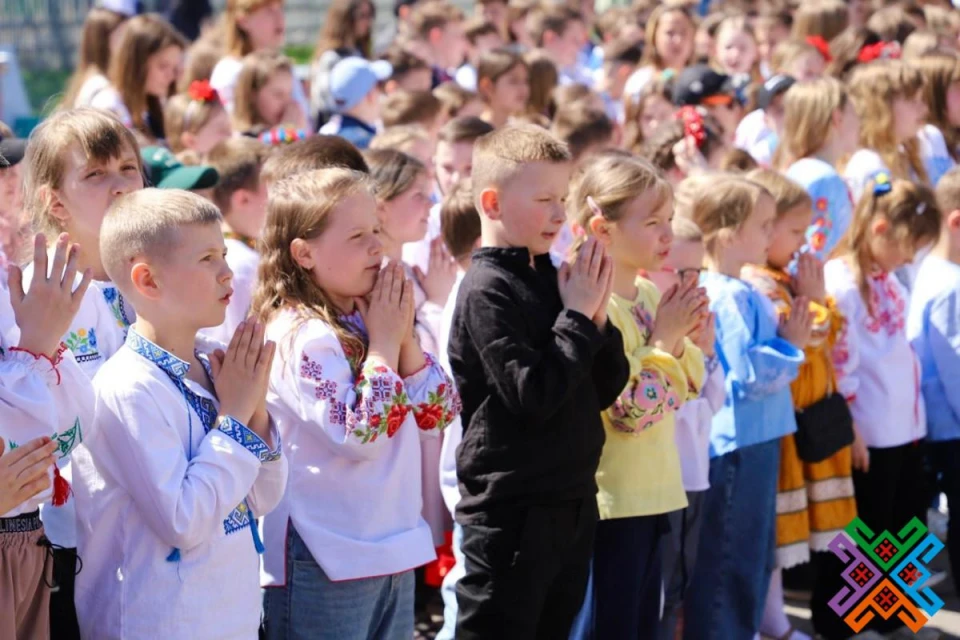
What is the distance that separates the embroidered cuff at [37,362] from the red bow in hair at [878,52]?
7.22 meters

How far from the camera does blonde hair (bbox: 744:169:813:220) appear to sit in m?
5.09

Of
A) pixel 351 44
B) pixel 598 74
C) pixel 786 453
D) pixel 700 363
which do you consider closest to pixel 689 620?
pixel 786 453

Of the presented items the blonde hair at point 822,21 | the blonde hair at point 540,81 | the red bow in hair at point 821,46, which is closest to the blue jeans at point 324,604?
the blonde hair at point 540,81

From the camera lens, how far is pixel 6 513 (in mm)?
2846

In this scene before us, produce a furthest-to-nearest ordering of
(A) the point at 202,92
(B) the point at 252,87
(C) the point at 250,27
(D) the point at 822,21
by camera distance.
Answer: (D) the point at 822,21 < (C) the point at 250,27 < (B) the point at 252,87 < (A) the point at 202,92

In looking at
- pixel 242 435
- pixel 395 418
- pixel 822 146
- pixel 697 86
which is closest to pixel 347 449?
pixel 395 418

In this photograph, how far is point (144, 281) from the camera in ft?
10.2

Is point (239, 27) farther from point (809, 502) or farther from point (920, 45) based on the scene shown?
point (809, 502)

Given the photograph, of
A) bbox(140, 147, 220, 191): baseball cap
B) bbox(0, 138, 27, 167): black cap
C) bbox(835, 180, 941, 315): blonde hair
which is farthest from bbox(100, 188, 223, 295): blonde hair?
bbox(835, 180, 941, 315): blonde hair

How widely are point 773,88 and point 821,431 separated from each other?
334 cm

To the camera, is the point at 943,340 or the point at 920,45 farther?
the point at 920,45

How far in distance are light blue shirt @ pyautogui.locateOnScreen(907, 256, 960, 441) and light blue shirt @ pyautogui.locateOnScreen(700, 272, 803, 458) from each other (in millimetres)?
1286

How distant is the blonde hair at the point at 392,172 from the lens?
4.65m

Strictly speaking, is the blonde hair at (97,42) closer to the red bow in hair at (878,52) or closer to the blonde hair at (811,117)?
the blonde hair at (811,117)
